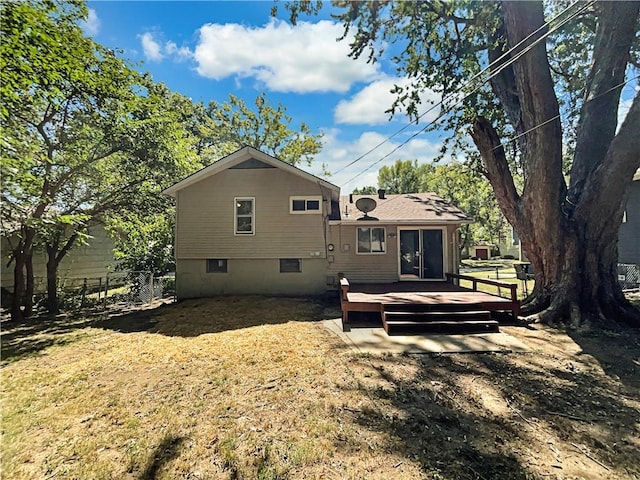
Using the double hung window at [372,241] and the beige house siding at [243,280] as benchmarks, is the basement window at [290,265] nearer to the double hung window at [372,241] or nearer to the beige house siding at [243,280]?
the beige house siding at [243,280]

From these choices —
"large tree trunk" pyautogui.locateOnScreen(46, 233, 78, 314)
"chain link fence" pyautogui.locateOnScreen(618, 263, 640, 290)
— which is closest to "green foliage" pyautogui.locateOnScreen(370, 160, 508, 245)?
"chain link fence" pyautogui.locateOnScreen(618, 263, 640, 290)

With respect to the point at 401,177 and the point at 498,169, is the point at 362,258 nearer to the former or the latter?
the point at 498,169

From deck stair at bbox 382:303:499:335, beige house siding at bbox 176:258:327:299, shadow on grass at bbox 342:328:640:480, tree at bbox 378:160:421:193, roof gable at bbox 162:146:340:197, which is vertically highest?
tree at bbox 378:160:421:193

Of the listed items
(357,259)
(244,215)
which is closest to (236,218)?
(244,215)

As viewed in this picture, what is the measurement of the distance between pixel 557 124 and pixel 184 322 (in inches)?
398

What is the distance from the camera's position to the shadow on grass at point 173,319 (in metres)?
6.93

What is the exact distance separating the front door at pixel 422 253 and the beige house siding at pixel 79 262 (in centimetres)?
1082

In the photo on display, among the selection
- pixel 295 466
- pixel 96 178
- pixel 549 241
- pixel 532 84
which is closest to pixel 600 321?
pixel 549 241

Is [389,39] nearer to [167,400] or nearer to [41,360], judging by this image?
[167,400]

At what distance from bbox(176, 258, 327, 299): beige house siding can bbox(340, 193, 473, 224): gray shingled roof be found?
8.07 feet

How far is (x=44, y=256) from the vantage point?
38.5 feet

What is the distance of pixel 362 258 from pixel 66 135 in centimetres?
942

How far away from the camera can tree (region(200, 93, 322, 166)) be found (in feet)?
78.4

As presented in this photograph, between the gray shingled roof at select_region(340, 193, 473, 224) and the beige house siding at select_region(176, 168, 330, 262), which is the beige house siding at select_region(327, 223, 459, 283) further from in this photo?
the beige house siding at select_region(176, 168, 330, 262)
